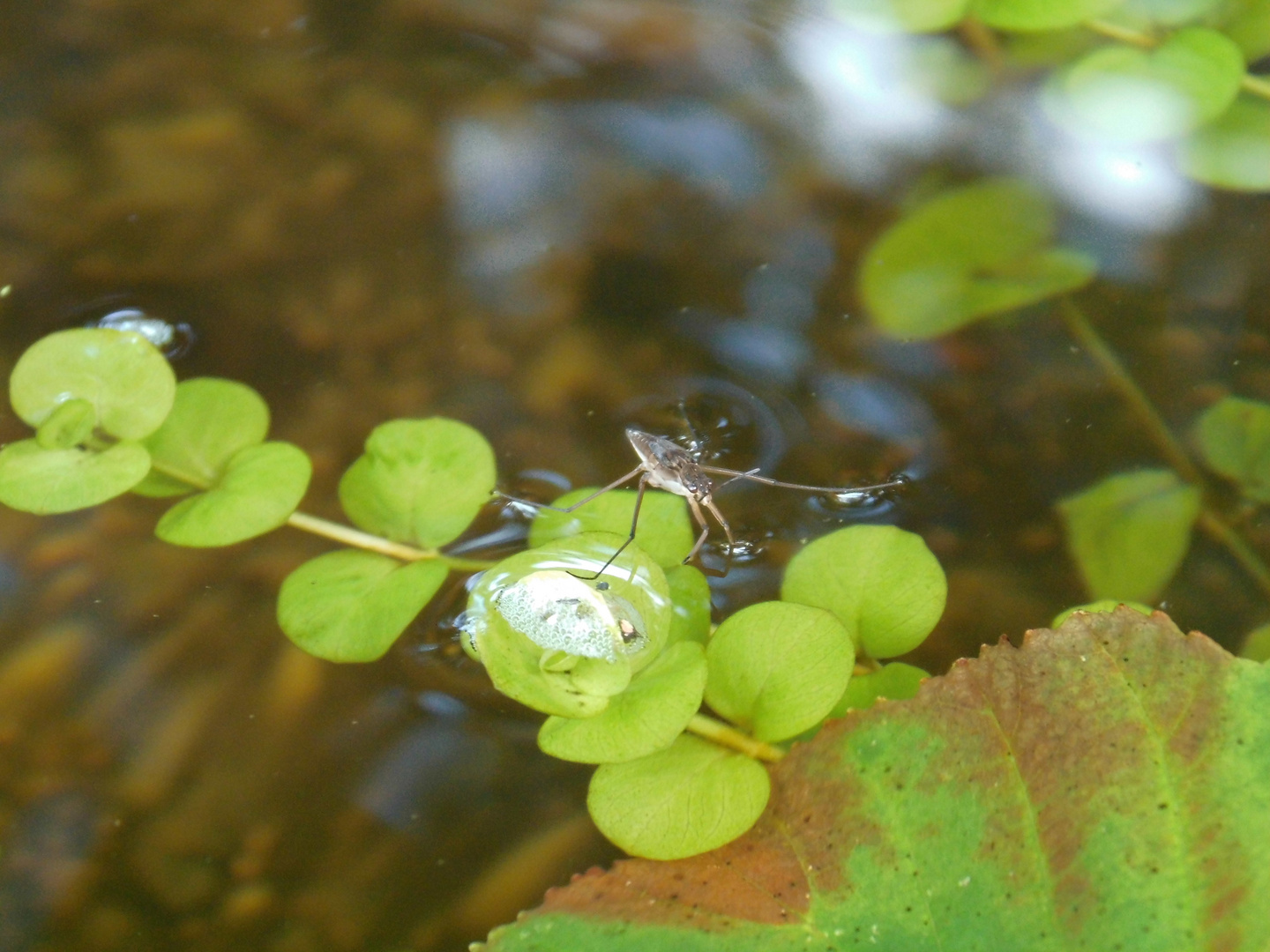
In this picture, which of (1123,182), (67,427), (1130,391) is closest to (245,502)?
(67,427)

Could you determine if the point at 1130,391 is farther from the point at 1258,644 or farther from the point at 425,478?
the point at 425,478

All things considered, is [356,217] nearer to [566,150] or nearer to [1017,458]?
[566,150]

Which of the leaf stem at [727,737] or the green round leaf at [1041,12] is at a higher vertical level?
the green round leaf at [1041,12]

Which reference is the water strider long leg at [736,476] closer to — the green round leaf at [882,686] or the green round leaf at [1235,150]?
the green round leaf at [882,686]

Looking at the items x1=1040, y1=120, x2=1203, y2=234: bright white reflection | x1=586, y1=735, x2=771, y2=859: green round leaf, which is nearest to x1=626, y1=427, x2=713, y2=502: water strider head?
x1=586, y1=735, x2=771, y2=859: green round leaf

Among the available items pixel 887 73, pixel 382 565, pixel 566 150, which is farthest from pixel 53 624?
pixel 887 73

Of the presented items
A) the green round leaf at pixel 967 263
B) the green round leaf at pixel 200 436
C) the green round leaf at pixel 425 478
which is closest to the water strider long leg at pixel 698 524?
the green round leaf at pixel 425 478
